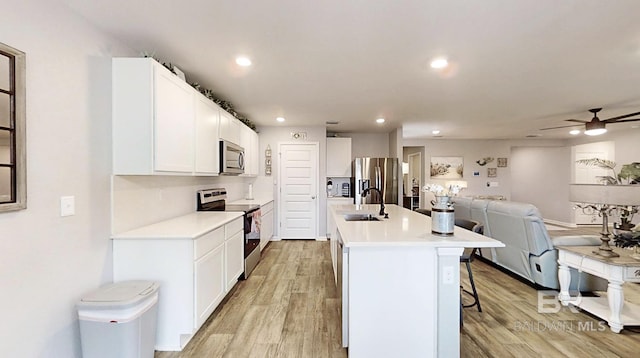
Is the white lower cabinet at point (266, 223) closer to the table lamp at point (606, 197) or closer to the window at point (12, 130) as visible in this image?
the window at point (12, 130)

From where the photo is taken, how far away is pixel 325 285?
3750mm

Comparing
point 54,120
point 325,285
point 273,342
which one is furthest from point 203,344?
point 54,120

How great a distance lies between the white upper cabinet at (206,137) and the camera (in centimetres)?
313

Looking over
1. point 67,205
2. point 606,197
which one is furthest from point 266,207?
point 606,197

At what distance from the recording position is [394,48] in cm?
254

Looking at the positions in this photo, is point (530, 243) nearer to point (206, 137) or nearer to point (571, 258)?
point (571, 258)

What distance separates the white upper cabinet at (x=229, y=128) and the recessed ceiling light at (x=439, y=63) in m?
2.46

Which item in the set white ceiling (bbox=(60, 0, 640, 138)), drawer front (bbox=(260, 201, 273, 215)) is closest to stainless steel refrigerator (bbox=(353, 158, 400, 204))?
drawer front (bbox=(260, 201, 273, 215))

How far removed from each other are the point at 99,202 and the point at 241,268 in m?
1.88

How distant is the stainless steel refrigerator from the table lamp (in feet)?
11.3

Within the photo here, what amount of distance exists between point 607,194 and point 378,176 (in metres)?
3.85

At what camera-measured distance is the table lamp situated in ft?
8.46

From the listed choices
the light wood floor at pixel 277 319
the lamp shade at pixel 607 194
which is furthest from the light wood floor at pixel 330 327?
the lamp shade at pixel 607 194

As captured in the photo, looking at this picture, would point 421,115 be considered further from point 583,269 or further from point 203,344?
point 203,344
